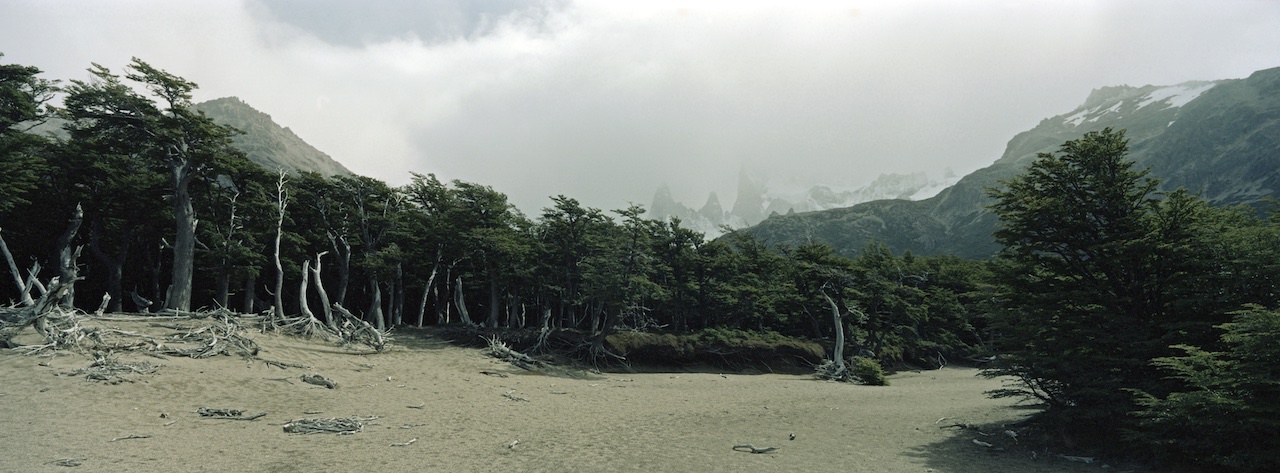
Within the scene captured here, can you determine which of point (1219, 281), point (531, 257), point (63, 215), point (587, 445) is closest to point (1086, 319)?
point (1219, 281)

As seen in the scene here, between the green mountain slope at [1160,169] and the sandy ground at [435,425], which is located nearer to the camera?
the sandy ground at [435,425]

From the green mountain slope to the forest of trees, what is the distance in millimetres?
34961

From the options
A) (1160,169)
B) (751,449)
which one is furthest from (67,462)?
(1160,169)

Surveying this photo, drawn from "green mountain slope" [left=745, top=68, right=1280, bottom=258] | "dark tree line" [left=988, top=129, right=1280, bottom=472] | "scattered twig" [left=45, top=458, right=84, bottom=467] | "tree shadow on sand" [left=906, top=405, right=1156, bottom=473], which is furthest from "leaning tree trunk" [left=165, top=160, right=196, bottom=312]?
"green mountain slope" [left=745, top=68, right=1280, bottom=258]

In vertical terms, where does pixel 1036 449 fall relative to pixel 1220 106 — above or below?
below

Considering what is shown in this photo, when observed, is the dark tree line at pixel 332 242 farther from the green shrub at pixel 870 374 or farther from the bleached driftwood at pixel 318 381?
the bleached driftwood at pixel 318 381

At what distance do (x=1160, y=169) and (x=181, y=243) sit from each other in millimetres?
163205

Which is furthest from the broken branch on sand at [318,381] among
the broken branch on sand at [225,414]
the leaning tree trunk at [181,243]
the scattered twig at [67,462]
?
the leaning tree trunk at [181,243]

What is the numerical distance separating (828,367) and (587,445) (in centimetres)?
2464

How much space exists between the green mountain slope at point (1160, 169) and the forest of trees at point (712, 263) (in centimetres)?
3496

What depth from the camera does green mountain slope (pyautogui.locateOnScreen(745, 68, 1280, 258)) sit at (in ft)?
325

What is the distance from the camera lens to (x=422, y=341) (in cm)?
3130

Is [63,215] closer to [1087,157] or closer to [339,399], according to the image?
[339,399]

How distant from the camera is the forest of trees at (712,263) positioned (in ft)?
35.2
